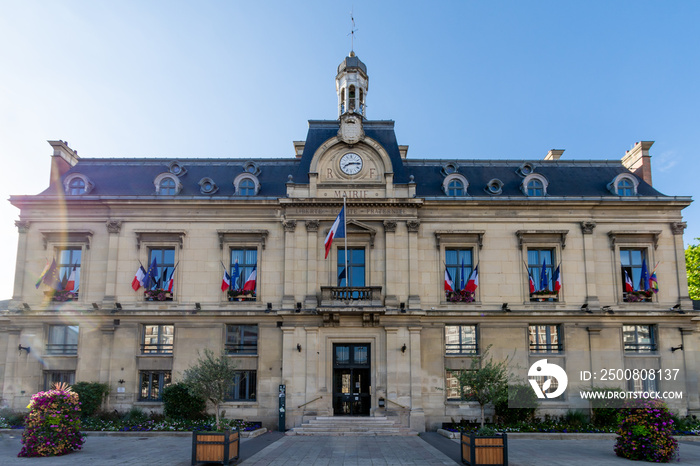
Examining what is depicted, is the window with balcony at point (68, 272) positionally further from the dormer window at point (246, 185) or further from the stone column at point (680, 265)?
the stone column at point (680, 265)

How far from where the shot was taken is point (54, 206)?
31500 mm

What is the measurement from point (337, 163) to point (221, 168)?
7.51m

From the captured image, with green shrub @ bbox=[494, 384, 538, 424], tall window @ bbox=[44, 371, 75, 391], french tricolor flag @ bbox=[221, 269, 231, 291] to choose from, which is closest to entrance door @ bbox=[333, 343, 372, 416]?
french tricolor flag @ bbox=[221, 269, 231, 291]

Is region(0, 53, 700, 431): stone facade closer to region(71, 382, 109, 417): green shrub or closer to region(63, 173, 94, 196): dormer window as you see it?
region(63, 173, 94, 196): dormer window

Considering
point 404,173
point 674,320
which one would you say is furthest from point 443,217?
point 674,320

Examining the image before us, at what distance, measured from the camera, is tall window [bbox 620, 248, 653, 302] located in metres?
30.7

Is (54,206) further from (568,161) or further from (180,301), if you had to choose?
(568,161)

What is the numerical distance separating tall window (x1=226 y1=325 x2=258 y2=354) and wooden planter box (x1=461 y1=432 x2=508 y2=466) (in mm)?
15284

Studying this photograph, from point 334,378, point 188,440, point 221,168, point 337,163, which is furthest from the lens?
point 221,168

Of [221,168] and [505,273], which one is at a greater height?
[221,168]

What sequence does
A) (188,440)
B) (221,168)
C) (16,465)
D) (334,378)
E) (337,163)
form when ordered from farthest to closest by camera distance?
(221,168)
(337,163)
(334,378)
(188,440)
(16,465)

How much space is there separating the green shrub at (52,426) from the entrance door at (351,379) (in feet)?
42.0

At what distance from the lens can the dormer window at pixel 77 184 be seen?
32.2 metres

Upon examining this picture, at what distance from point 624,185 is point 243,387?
79.9 feet
